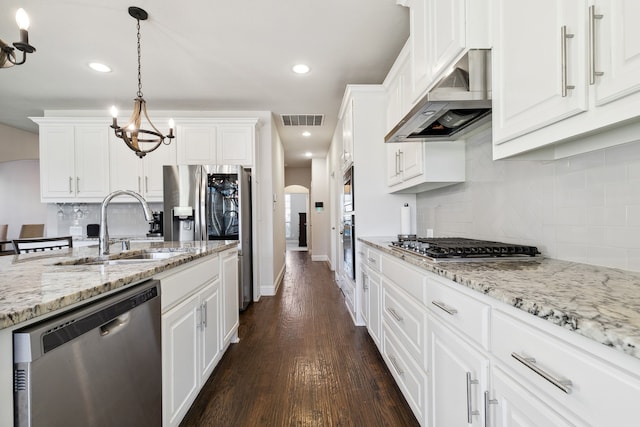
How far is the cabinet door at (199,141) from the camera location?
12.9 ft

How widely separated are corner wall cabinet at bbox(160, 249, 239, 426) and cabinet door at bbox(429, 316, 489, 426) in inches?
45.4

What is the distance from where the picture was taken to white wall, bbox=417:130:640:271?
1.02 meters

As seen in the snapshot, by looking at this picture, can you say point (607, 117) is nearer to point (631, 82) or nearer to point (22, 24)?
point (631, 82)

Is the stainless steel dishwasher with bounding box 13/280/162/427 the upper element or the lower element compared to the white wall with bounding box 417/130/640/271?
lower

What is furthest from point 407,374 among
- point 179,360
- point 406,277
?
point 179,360

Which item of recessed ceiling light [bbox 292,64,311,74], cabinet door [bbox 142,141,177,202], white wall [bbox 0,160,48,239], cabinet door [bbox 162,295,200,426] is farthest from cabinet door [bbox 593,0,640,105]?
white wall [bbox 0,160,48,239]

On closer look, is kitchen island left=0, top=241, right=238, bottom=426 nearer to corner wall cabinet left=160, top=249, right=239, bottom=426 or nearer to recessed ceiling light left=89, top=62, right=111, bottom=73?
corner wall cabinet left=160, top=249, right=239, bottom=426

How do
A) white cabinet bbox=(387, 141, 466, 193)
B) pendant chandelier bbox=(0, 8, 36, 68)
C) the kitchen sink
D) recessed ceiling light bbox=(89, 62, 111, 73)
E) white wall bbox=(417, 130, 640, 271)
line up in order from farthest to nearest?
recessed ceiling light bbox=(89, 62, 111, 73), white cabinet bbox=(387, 141, 466, 193), the kitchen sink, pendant chandelier bbox=(0, 8, 36, 68), white wall bbox=(417, 130, 640, 271)

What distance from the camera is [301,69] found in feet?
10.2

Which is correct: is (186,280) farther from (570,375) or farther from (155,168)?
(155,168)

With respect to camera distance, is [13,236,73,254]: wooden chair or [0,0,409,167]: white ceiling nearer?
[0,0,409,167]: white ceiling

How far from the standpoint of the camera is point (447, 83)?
139 cm

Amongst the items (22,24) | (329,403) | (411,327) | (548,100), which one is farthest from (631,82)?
(22,24)

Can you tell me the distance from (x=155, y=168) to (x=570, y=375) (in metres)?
4.44
